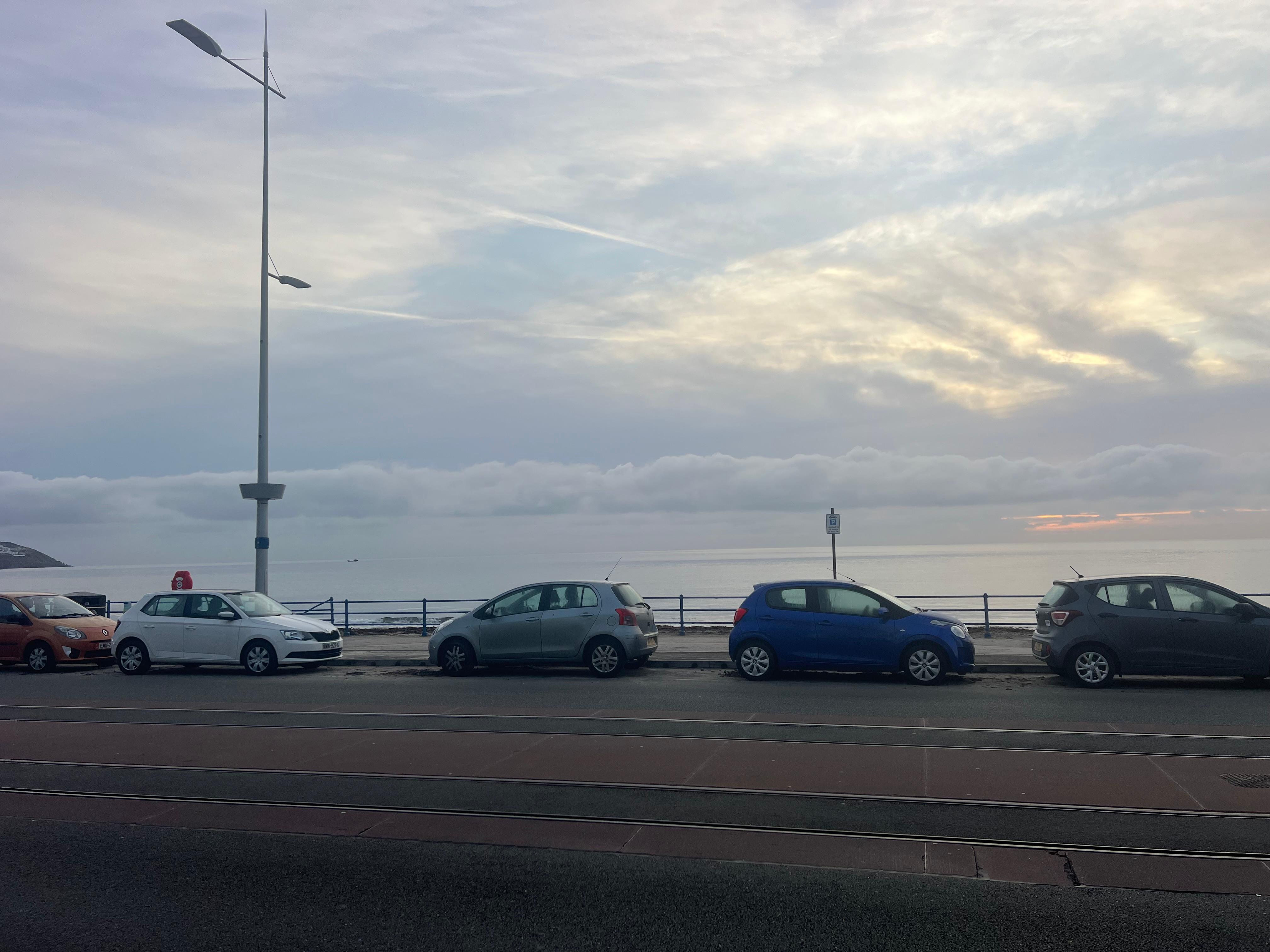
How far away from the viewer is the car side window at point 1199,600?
568 inches

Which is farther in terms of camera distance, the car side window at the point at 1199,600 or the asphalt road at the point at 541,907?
the car side window at the point at 1199,600

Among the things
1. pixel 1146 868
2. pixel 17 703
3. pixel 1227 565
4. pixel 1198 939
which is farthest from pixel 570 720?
pixel 1227 565

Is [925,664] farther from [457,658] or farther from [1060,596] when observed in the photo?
[457,658]

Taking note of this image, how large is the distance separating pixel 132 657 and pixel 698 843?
15.9m

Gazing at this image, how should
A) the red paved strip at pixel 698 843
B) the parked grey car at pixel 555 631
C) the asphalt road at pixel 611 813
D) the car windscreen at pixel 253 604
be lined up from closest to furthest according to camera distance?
1. the asphalt road at pixel 611 813
2. the red paved strip at pixel 698 843
3. the parked grey car at pixel 555 631
4. the car windscreen at pixel 253 604

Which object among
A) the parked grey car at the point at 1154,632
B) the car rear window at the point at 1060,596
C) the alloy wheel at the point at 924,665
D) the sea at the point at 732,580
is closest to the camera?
the parked grey car at the point at 1154,632

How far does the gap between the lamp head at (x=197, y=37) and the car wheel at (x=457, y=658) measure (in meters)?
13.5

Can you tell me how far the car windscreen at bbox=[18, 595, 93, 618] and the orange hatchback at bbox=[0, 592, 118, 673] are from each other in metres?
0.02

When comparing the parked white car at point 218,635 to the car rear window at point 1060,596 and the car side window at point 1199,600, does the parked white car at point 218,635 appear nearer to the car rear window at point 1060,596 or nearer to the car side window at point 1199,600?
the car rear window at point 1060,596

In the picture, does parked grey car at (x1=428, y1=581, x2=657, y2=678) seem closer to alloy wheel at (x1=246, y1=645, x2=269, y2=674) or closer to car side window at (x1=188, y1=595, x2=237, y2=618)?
alloy wheel at (x1=246, y1=645, x2=269, y2=674)

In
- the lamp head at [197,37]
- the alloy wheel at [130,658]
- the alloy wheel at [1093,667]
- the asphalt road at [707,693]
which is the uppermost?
the lamp head at [197,37]

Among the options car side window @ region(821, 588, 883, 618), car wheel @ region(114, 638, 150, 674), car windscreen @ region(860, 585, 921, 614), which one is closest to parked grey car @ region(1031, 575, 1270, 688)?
car windscreen @ region(860, 585, 921, 614)

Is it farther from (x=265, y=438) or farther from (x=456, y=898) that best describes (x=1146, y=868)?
(x=265, y=438)

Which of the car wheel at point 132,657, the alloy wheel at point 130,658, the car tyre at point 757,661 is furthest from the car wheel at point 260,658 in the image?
the car tyre at point 757,661
